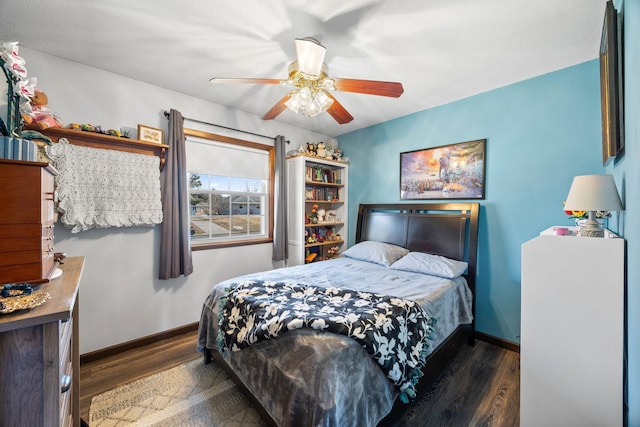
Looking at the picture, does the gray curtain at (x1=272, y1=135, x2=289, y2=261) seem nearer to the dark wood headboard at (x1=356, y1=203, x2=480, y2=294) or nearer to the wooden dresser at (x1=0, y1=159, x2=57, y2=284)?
the dark wood headboard at (x1=356, y1=203, x2=480, y2=294)

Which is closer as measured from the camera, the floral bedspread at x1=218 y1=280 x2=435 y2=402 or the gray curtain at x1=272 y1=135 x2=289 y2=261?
the floral bedspread at x1=218 y1=280 x2=435 y2=402

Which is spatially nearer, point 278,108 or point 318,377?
point 318,377

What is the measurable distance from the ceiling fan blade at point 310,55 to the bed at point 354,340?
5.13 feet

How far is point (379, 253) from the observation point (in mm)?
3018

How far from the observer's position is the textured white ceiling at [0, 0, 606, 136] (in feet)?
5.14

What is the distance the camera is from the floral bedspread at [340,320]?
1404 mm

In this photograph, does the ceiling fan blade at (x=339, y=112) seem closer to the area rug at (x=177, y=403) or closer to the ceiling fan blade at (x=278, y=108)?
the ceiling fan blade at (x=278, y=108)

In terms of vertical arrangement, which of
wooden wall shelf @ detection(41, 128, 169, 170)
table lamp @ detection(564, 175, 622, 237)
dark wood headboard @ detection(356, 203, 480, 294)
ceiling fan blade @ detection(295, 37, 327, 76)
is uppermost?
ceiling fan blade @ detection(295, 37, 327, 76)

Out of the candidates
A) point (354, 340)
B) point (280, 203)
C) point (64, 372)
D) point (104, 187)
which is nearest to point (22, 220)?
point (64, 372)

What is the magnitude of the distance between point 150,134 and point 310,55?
1.85 metres

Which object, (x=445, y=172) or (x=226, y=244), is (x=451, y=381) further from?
(x=226, y=244)

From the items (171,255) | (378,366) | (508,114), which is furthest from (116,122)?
(508,114)

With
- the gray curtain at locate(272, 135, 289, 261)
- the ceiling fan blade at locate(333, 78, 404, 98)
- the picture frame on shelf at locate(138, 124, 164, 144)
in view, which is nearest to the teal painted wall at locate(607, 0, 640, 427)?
the ceiling fan blade at locate(333, 78, 404, 98)

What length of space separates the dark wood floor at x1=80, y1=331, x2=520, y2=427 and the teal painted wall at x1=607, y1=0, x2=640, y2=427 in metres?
0.80
